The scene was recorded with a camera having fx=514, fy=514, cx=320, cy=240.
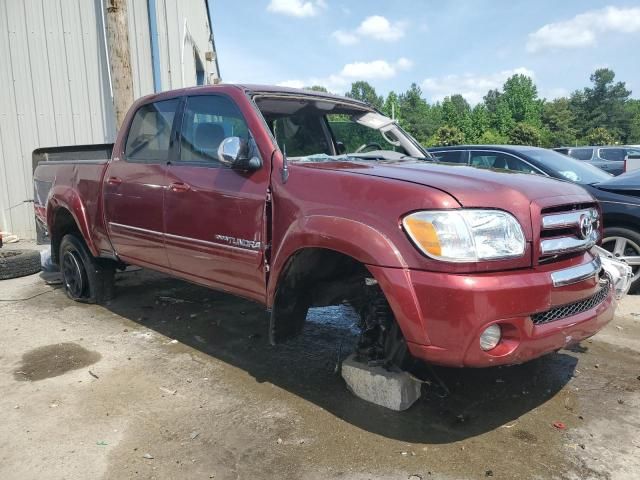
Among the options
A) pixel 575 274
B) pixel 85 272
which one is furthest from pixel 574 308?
pixel 85 272

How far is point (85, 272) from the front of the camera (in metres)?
5.55

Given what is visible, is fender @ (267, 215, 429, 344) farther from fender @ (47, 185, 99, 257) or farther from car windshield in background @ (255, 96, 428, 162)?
fender @ (47, 185, 99, 257)

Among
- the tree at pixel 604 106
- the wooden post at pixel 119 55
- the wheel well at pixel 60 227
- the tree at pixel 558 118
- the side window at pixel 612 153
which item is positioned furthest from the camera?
the tree at pixel 604 106

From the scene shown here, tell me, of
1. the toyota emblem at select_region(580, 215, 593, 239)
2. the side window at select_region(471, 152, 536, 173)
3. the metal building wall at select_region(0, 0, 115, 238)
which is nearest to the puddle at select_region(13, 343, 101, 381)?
the toyota emblem at select_region(580, 215, 593, 239)

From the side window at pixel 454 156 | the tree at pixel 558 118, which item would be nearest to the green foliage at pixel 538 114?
the tree at pixel 558 118

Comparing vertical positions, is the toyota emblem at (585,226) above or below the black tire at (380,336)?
above

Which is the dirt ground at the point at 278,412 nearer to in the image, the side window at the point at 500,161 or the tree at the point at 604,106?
the side window at the point at 500,161

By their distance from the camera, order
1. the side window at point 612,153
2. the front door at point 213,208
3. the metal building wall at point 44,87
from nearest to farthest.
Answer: the front door at point 213,208 < the metal building wall at point 44,87 < the side window at point 612,153

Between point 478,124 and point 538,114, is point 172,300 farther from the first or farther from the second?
point 538,114

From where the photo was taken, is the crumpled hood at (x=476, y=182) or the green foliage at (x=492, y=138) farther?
the green foliage at (x=492, y=138)

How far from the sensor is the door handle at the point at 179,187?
3803 millimetres

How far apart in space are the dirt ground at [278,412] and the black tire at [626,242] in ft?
2.60

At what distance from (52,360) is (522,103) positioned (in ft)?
239

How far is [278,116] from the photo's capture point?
3783mm
